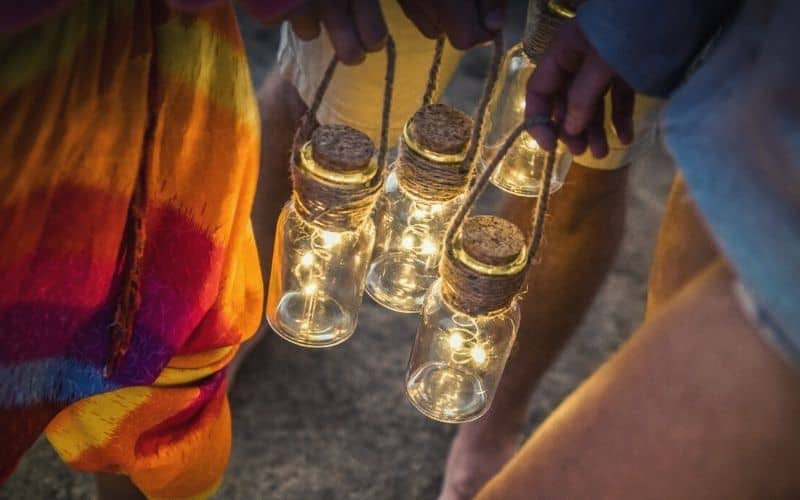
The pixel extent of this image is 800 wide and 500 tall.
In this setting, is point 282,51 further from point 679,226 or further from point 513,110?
point 679,226

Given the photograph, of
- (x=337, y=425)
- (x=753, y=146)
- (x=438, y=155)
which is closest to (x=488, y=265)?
(x=438, y=155)

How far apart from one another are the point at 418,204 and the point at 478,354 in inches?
6.8

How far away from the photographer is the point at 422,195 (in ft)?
2.57

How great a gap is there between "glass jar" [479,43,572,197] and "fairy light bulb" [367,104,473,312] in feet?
0.35

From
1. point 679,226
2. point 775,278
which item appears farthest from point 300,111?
point 775,278

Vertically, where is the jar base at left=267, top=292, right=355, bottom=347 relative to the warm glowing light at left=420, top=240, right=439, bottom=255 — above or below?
below

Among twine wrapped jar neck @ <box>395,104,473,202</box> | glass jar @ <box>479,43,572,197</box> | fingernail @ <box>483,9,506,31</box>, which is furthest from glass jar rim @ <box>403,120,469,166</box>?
glass jar @ <box>479,43,572,197</box>

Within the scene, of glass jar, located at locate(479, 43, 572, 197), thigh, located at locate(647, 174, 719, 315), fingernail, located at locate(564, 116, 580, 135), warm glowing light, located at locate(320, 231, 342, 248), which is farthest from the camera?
glass jar, located at locate(479, 43, 572, 197)

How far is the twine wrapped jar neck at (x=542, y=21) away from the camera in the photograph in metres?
0.77

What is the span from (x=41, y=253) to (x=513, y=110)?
54 cm

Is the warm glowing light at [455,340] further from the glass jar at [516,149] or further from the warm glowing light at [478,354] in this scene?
the glass jar at [516,149]

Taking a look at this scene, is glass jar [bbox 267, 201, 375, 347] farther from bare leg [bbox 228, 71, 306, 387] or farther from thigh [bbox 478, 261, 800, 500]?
thigh [bbox 478, 261, 800, 500]

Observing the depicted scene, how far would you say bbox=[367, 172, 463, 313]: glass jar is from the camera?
35.5 inches

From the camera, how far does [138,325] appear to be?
72cm
